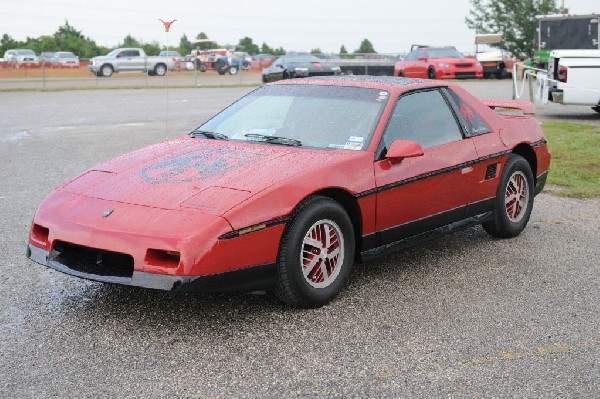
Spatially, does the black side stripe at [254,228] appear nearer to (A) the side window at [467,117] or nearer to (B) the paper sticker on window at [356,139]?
(B) the paper sticker on window at [356,139]

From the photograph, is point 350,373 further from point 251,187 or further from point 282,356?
point 251,187

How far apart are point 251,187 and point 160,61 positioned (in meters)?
43.2

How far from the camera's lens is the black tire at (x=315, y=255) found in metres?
4.70

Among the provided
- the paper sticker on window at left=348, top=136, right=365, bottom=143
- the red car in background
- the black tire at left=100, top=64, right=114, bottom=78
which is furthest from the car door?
the black tire at left=100, top=64, right=114, bottom=78

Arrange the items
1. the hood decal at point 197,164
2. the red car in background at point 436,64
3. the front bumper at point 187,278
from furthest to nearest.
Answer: the red car in background at point 436,64 < the hood decal at point 197,164 < the front bumper at point 187,278

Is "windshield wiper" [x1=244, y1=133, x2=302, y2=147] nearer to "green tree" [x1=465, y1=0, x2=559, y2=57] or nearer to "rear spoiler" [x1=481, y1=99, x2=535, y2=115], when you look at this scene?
"rear spoiler" [x1=481, y1=99, x2=535, y2=115]

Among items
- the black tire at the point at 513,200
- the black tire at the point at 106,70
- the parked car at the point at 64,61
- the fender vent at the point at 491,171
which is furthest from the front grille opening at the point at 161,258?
the parked car at the point at 64,61

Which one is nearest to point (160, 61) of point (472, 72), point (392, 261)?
point (472, 72)

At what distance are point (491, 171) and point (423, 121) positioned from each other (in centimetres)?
84

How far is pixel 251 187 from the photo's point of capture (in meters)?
4.70

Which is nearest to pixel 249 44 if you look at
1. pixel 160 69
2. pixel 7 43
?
pixel 7 43

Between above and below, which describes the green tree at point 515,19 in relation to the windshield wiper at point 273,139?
above

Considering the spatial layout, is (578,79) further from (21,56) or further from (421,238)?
(21,56)

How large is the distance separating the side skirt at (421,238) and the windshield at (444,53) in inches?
1090
